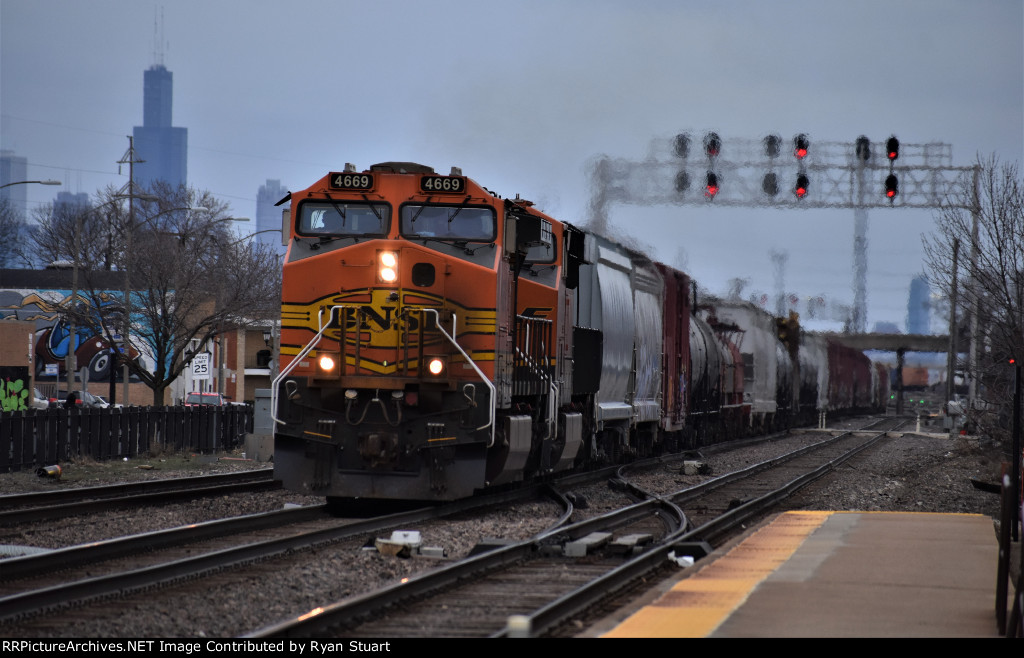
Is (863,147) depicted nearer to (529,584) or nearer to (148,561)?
(529,584)

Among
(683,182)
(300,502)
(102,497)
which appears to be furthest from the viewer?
(683,182)

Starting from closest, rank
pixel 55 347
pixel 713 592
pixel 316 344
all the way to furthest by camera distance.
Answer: pixel 713 592, pixel 316 344, pixel 55 347

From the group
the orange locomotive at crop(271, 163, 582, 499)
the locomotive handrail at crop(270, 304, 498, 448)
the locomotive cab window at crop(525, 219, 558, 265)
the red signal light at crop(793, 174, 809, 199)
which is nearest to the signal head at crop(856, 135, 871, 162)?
the red signal light at crop(793, 174, 809, 199)

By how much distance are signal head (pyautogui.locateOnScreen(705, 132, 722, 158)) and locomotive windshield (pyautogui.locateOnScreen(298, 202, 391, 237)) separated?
14190 millimetres

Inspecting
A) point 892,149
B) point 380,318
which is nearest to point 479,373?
point 380,318

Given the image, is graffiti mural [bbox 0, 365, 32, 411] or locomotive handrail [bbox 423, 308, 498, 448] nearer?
locomotive handrail [bbox 423, 308, 498, 448]

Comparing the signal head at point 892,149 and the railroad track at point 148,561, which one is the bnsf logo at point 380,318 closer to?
the railroad track at point 148,561

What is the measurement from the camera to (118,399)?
6012cm

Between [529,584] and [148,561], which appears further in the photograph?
[148,561]

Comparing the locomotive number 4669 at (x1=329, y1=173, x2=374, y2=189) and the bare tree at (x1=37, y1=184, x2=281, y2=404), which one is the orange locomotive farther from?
the bare tree at (x1=37, y1=184, x2=281, y2=404)

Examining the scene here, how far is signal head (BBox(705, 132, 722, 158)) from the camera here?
27.0 m

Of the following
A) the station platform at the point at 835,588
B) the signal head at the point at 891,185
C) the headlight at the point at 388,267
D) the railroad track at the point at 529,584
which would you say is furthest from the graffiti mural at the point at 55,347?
the station platform at the point at 835,588

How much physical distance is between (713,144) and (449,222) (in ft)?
45.9

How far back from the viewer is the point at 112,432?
26.0 meters
